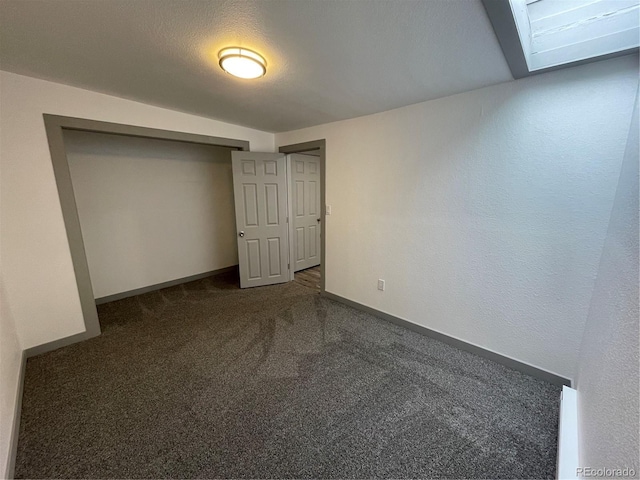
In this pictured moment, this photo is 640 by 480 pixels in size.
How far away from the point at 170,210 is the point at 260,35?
125 inches

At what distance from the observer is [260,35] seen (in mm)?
1416

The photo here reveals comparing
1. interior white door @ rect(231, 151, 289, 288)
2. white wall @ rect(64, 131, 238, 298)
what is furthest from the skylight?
white wall @ rect(64, 131, 238, 298)

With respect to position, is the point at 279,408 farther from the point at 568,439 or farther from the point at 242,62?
the point at 242,62

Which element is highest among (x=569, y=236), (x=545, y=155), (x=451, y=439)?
(x=545, y=155)

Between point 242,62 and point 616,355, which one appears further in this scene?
point 242,62

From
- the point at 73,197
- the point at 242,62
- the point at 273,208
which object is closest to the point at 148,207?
the point at 73,197

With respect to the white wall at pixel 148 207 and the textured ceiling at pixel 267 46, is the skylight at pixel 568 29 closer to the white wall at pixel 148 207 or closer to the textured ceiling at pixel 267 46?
the textured ceiling at pixel 267 46

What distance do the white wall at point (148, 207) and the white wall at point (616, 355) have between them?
4446 millimetres

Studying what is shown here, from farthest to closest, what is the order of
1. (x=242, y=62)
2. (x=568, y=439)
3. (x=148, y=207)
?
(x=148, y=207)
(x=242, y=62)
(x=568, y=439)

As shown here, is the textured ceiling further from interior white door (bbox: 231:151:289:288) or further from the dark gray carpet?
the dark gray carpet

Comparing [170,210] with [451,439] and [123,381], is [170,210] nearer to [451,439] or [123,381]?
[123,381]

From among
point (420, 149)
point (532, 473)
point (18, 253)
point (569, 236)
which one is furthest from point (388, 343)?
point (18, 253)

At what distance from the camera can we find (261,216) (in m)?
3.80
